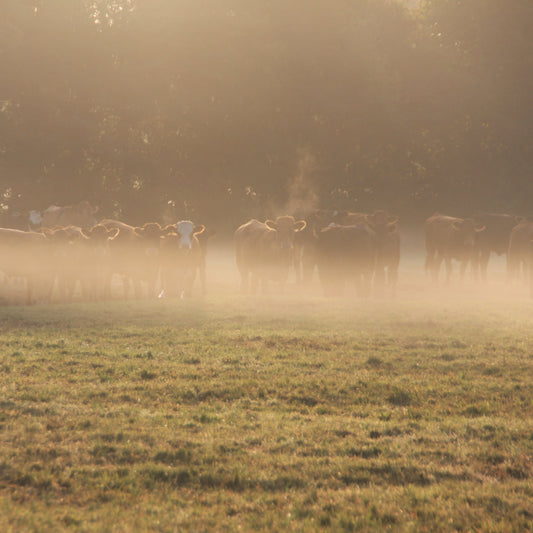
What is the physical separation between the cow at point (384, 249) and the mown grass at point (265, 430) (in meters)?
12.2

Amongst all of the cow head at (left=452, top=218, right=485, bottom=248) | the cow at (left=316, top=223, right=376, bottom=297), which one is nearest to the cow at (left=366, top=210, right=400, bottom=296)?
the cow at (left=316, top=223, right=376, bottom=297)

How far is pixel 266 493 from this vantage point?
241 inches

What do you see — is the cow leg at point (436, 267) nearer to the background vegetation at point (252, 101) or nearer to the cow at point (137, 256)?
the background vegetation at point (252, 101)

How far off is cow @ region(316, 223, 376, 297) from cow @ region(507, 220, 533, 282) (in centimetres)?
655

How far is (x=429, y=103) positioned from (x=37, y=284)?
23.0 meters

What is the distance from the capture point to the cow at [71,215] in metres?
36.0

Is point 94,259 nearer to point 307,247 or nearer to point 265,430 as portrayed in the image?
point 307,247

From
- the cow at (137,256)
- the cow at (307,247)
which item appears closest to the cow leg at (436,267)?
the cow at (307,247)

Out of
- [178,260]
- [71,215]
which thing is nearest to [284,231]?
[178,260]

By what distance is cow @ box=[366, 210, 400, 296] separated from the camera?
27078 millimetres

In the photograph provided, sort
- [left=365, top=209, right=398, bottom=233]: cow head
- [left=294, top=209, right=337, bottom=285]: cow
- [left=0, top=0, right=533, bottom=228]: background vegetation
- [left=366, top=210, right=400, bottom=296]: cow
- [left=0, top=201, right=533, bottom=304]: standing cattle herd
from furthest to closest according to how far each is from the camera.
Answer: [left=0, top=0, right=533, bottom=228]: background vegetation
[left=365, top=209, right=398, bottom=233]: cow head
[left=294, top=209, right=337, bottom=285]: cow
[left=366, top=210, right=400, bottom=296]: cow
[left=0, top=201, right=533, bottom=304]: standing cattle herd

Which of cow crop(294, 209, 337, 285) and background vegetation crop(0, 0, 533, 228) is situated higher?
background vegetation crop(0, 0, 533, 228)

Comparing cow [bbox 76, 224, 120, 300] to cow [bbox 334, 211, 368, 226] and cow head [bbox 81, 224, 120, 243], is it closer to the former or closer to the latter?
cow head [bbox 81, 224, 120, 243]

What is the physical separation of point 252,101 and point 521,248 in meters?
16.3
